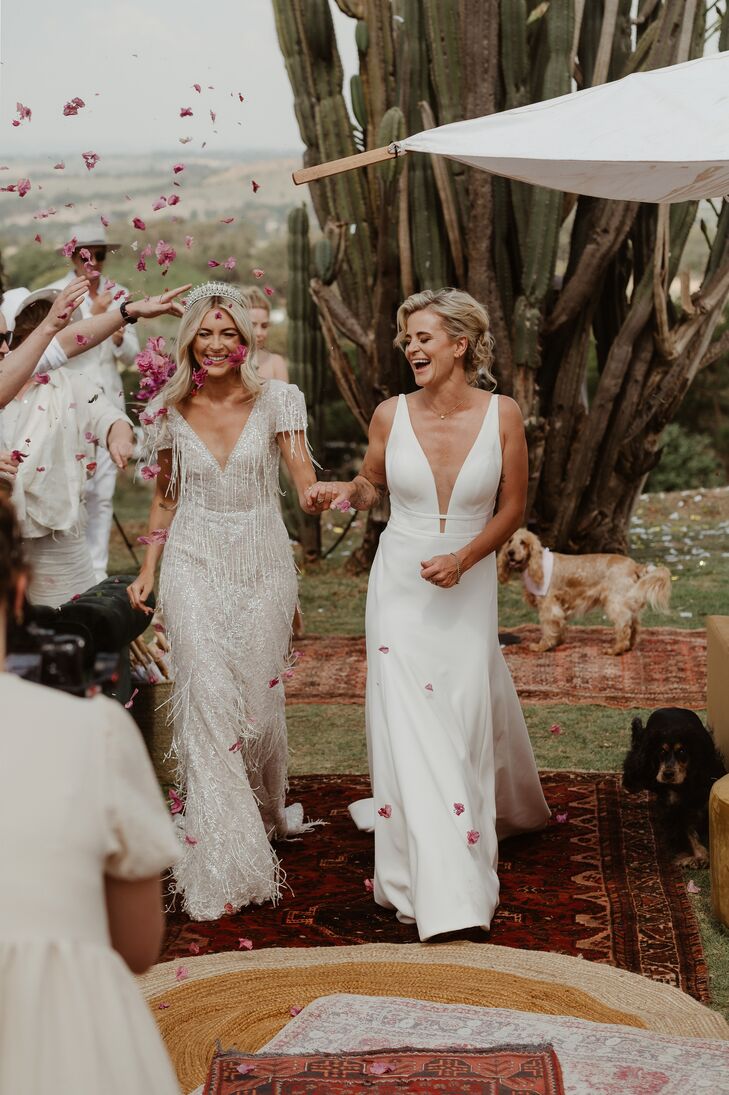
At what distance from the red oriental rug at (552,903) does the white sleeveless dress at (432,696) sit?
0.60 feet

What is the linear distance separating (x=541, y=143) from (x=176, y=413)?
175cm

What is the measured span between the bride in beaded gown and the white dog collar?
4.05 meters

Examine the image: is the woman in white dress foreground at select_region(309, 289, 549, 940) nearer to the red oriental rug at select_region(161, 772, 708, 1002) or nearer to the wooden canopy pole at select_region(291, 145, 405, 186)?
the red oriental rug at select_region(161, 772, 708, 1002)

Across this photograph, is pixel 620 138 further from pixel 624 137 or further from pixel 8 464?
pixel 8 464

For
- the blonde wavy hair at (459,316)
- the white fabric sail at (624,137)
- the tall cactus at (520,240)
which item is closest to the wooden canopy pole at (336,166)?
the white fabric sail at (624,137)

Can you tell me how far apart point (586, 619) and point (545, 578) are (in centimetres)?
124

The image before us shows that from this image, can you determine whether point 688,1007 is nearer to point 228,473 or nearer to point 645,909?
point 645,909

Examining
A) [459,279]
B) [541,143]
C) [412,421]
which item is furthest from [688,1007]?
[459,279]

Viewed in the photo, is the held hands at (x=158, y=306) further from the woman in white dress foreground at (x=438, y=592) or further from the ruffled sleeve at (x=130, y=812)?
the ruffled sleeve at (x=130, y=812)

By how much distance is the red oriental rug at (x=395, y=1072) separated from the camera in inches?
136

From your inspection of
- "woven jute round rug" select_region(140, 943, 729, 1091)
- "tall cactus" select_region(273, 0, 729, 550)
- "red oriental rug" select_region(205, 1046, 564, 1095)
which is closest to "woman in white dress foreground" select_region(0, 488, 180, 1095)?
"red oriental rug" select_region(205, 1046, 564, 1095)

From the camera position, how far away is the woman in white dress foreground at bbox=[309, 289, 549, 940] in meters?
4.95

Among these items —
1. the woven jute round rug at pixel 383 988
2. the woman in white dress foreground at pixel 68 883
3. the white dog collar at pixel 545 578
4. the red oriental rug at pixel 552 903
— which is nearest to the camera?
the woman in white dress foreground at pixel 68 883

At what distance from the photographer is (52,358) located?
6461 mm
